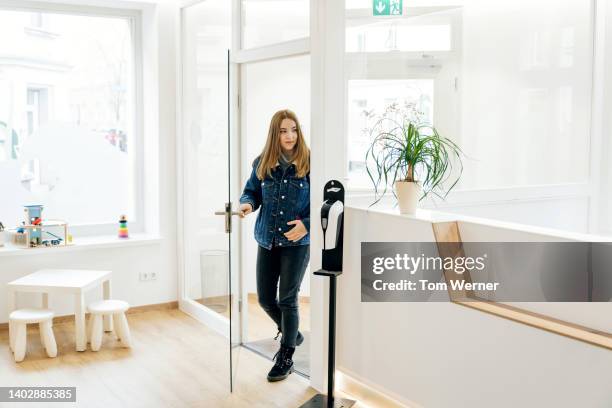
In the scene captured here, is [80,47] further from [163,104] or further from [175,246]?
[175,246]

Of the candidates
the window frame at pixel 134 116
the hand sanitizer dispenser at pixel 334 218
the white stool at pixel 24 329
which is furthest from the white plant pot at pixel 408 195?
the window frame at pixel 134 116

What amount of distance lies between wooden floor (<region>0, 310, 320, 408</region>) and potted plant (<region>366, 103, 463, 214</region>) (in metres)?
1.19

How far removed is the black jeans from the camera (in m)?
3.92

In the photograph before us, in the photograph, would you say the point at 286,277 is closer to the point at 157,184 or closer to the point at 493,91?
the point at 493,91

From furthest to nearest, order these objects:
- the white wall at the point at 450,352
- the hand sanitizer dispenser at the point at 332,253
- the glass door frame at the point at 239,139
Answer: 1. the glass door frame at the point at 239,139
2. the hand sanitizer dispenser at the point at 332,253
3. the white wall at the point at 450,352

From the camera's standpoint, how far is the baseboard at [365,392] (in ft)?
10.7

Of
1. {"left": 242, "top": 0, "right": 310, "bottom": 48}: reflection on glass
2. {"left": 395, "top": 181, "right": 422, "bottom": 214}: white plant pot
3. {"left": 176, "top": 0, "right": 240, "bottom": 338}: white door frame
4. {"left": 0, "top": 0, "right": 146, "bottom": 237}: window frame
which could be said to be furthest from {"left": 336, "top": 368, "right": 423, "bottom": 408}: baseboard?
{"left": 0, "top": 0, "right": 146, "bottom": 237}: window frame

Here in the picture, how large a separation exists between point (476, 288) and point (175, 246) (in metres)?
3.07

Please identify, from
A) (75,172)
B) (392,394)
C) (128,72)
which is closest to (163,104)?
(128,72)

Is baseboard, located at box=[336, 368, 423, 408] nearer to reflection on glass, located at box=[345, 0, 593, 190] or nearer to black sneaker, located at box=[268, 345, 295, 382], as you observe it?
black sneaker, located at box=[268, 345, 295, 382]

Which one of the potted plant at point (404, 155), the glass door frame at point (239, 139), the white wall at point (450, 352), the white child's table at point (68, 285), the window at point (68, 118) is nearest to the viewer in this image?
the white wall at point (450, 352)

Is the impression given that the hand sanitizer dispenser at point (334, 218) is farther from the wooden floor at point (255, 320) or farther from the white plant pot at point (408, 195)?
the wooden floor at point (255, 320)

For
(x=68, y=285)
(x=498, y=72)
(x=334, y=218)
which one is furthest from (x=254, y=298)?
(x=498, y=72)

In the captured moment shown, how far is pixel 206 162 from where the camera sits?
16.2ft
